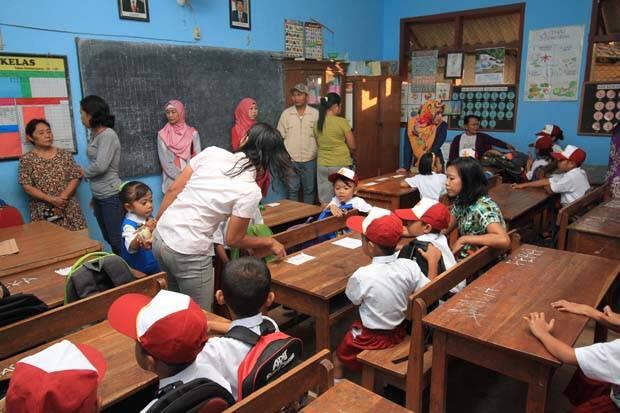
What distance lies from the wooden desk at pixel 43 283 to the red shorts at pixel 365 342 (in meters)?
1.08

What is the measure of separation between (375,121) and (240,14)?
2499 millimetres

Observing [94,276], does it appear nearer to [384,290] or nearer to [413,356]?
[384,290]

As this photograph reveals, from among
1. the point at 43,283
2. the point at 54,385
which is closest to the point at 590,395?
the point at 54,385

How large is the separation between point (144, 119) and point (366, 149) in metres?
3.29

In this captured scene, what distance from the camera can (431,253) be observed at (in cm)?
239

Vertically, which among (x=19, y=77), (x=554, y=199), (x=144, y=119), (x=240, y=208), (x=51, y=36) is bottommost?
(x=554, y=199)

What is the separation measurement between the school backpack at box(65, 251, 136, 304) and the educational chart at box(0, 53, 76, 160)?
2460 millimetres

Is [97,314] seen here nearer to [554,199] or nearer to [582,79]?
[554,199]

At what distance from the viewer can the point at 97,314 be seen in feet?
6.06

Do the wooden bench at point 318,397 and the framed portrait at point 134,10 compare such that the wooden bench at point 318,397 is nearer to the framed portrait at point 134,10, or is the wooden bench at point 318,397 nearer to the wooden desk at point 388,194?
the wooden desk at point 388,194

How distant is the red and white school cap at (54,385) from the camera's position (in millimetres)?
979

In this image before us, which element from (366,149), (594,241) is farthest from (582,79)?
(594,241)

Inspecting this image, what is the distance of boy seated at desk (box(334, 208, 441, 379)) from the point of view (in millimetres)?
2129

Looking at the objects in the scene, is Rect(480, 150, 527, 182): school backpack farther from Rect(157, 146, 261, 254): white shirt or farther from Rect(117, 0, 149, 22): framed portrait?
Rect(157, 146, 261, 254): white shirt
